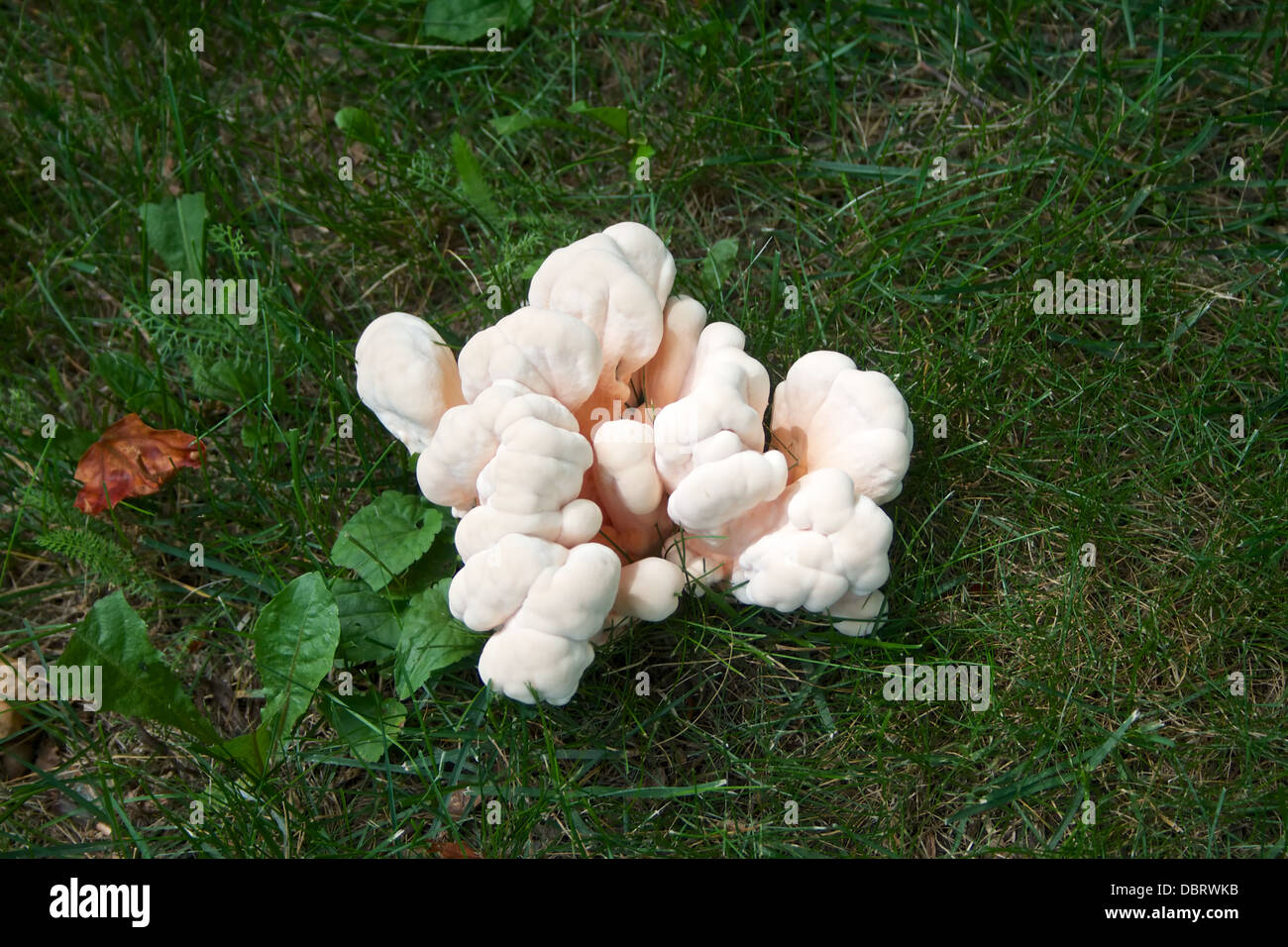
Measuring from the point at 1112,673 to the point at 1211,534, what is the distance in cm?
55

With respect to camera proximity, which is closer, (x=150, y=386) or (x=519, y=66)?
(x=150, y=386)

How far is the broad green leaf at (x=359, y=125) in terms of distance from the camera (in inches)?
154

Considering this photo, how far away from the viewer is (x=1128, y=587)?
3.30 m

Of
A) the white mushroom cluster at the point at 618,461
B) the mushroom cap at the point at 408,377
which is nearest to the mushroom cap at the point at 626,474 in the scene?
the white mushroom cluster at the point at 618,461

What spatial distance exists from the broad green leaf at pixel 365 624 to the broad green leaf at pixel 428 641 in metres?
0.08

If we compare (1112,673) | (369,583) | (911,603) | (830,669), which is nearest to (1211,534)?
(1112,673)

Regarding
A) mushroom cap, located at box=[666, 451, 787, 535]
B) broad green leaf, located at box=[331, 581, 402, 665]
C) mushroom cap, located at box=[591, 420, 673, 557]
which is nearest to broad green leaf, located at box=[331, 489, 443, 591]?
broad green leaf, located at box=[331, 581, 402, 665]

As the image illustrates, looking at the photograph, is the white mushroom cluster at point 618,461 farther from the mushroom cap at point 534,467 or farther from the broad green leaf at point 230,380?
the broad green leaf at point 230,380

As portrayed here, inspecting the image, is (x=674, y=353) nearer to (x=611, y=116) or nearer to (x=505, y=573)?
(x=505, y=573)

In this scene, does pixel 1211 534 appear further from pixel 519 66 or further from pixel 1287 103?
pixel 519 66

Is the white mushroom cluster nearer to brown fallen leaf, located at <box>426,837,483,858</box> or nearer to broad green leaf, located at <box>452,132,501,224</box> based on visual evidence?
brown fallen leaf, located at <box>426,837,483,858</box>

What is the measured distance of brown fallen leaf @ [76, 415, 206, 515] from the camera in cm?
360

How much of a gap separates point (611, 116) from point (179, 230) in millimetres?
1579

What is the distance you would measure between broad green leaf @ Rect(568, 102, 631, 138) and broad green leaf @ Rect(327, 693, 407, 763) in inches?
81.9
